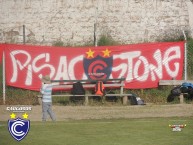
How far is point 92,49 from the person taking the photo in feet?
78.2

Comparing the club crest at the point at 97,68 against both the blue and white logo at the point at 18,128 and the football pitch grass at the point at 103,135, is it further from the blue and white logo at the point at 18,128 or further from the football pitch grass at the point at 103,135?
the blue and white logo at the point at 18,128

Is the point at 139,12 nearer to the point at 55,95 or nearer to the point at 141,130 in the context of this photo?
the point at 55,95

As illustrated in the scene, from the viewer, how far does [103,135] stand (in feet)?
41.0

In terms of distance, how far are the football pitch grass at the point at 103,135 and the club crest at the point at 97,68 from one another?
902 centimetres

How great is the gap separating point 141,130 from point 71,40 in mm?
15387

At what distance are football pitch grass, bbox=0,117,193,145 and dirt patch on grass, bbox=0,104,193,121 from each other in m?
5.07

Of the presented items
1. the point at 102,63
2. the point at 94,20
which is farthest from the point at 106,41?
the point at 102,63

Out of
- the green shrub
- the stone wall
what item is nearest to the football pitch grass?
the green shrub

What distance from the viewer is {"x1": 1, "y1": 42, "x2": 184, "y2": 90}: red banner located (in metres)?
23.4

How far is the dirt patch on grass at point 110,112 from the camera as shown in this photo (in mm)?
19547

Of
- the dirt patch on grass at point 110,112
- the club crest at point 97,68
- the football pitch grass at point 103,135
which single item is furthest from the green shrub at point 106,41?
the football pitch grass at point 103,135

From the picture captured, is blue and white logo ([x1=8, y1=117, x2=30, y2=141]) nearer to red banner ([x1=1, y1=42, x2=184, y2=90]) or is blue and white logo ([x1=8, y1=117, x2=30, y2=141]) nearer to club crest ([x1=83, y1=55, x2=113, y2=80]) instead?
red banner ([x1=1, y1=42, x2=184, y2=90])

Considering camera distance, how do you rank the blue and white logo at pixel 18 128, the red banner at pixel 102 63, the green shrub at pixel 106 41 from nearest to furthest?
1. the blue and white logo at pixel 18 128
2. the red banner at pixel 102 63
3. the green shrub at pixel 106 41

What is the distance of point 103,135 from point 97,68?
439 inches
